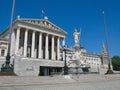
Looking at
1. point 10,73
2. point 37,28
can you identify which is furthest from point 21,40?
point 10,73

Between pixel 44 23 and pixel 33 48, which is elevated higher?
pixel 44 23

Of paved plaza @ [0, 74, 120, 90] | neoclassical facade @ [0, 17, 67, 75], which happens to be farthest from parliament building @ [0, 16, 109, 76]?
paved plaza @ [0, 74, 120, 90]

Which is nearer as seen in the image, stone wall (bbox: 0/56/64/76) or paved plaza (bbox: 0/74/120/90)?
paved plaza (bbox: 0/74/120/90)

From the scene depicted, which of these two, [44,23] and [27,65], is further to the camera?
[44,23]

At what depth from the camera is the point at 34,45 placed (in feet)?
171

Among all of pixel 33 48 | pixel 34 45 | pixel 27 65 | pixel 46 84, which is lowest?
pixel 46 84

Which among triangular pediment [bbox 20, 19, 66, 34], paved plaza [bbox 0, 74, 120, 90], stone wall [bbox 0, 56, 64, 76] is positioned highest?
triangular pediment [bbox 20, 19, 66, 34]

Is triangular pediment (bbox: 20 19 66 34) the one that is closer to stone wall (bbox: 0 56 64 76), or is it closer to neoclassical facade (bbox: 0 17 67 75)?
neoclassical facade (bbox: 0 17 67 75)

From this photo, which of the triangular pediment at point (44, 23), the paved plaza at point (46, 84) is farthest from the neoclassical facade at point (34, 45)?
the paved plaza at point (46, 84)

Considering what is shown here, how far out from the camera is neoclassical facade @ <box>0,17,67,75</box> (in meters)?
41.0

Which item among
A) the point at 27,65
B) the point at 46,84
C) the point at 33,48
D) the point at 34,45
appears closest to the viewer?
the point at 46,84

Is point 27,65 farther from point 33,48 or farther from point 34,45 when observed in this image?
point 34,45

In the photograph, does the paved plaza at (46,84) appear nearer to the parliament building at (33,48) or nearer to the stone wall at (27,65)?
the stone wall at (27,65)

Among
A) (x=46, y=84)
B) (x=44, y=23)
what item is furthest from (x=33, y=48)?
(x=46, y=84)
